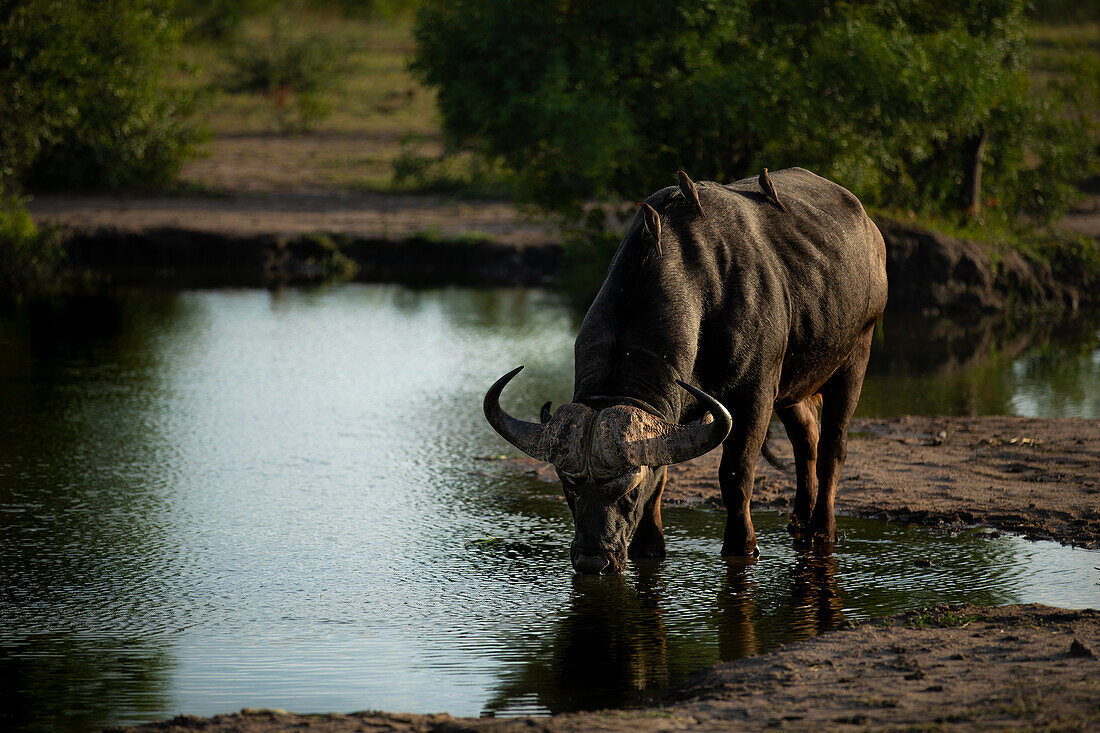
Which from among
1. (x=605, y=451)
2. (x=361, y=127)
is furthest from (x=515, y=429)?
(x=361, y=127)

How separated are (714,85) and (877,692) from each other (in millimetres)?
12768

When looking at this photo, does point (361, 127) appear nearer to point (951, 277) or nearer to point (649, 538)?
point (951, 277)

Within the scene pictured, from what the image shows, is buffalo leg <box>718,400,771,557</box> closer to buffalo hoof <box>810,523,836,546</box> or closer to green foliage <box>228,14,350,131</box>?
buffalo hoof <box>810,523,836,546</box>

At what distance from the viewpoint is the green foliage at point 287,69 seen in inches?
1330

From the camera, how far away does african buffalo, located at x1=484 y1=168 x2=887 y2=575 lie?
646cm

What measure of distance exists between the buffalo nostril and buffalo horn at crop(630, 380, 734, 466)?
537mm

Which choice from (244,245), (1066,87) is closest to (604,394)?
(244,245)

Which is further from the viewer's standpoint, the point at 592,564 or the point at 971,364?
the point at 971,364

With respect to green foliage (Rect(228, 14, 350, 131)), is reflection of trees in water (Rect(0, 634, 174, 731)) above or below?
below

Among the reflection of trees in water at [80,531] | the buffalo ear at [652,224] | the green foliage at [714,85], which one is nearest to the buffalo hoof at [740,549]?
the buffalo ear at [652,224]

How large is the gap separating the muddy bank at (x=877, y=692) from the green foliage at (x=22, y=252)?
639 inches

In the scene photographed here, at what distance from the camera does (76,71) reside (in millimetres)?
21500

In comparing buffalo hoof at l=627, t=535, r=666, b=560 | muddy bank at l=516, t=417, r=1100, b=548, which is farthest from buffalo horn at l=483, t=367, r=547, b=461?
muddy bank at l=516, t=417, r=1100, b=548

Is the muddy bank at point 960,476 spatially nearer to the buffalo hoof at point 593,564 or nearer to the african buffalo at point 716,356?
the african buffalo at point 716,356
